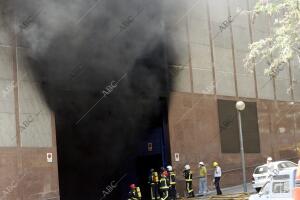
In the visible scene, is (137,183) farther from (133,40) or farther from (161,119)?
(133,40)

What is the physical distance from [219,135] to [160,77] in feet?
14.1

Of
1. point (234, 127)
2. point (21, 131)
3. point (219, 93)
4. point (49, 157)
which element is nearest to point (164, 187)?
point (49, 157)

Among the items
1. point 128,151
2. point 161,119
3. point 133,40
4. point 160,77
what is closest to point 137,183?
point 128,151

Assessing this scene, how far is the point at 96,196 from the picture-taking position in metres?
25.7

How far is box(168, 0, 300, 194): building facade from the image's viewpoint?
78.3ft

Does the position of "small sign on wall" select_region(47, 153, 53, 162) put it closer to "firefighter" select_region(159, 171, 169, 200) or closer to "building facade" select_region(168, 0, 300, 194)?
"firefighter" select_region(159, 171, 169, 200)

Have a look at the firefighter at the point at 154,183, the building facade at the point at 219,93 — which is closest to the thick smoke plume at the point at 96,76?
the building facade at the point at 219,93

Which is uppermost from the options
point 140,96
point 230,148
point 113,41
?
point 113,41

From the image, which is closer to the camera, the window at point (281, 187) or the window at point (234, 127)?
the window at point (281, 187)

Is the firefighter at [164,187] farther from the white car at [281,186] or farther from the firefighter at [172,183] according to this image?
the white car at [281,186]

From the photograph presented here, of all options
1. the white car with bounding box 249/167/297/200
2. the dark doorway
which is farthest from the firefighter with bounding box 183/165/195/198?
the white car with bounding box 249/167/297/200

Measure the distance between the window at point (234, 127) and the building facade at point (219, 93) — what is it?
5 centimetres

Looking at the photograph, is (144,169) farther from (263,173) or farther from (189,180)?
(263,173)

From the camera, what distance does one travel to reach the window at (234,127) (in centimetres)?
2545
